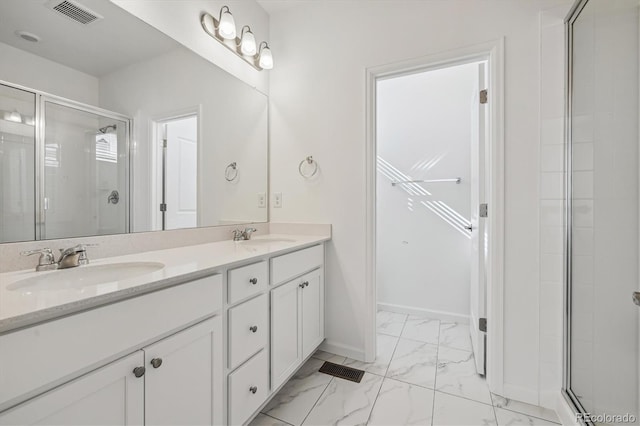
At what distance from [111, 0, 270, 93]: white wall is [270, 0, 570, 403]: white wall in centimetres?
12

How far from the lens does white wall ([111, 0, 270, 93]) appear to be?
4.55 feet

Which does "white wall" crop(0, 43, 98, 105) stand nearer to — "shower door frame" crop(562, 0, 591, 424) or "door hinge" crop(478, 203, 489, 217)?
"door hinge" crop(478, 203, 489, 217)

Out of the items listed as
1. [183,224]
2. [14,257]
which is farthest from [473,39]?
[14,257]

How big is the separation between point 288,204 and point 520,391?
1770mm

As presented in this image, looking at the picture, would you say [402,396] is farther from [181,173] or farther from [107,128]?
[107,128]

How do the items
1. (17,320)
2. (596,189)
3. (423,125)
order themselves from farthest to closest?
(423,125) < (596,189) < (17,320)

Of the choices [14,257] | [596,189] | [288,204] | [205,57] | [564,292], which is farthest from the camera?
[288,204]

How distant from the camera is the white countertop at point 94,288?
0.60 metres

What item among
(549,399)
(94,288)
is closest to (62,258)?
(94,288)

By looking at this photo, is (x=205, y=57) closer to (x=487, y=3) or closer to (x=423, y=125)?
(x=487, y=3)

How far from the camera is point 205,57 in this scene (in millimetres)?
1678

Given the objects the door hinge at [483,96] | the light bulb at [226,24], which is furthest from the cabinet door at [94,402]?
the door hinge at [483,96]

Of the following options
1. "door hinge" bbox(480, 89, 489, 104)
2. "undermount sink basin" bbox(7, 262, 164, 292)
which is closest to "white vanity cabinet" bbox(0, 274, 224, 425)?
"undermount sink basin" bbox(7, 262, 164, 292)

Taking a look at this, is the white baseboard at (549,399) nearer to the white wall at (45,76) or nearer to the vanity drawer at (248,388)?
the vanity drawer at (248,388)
